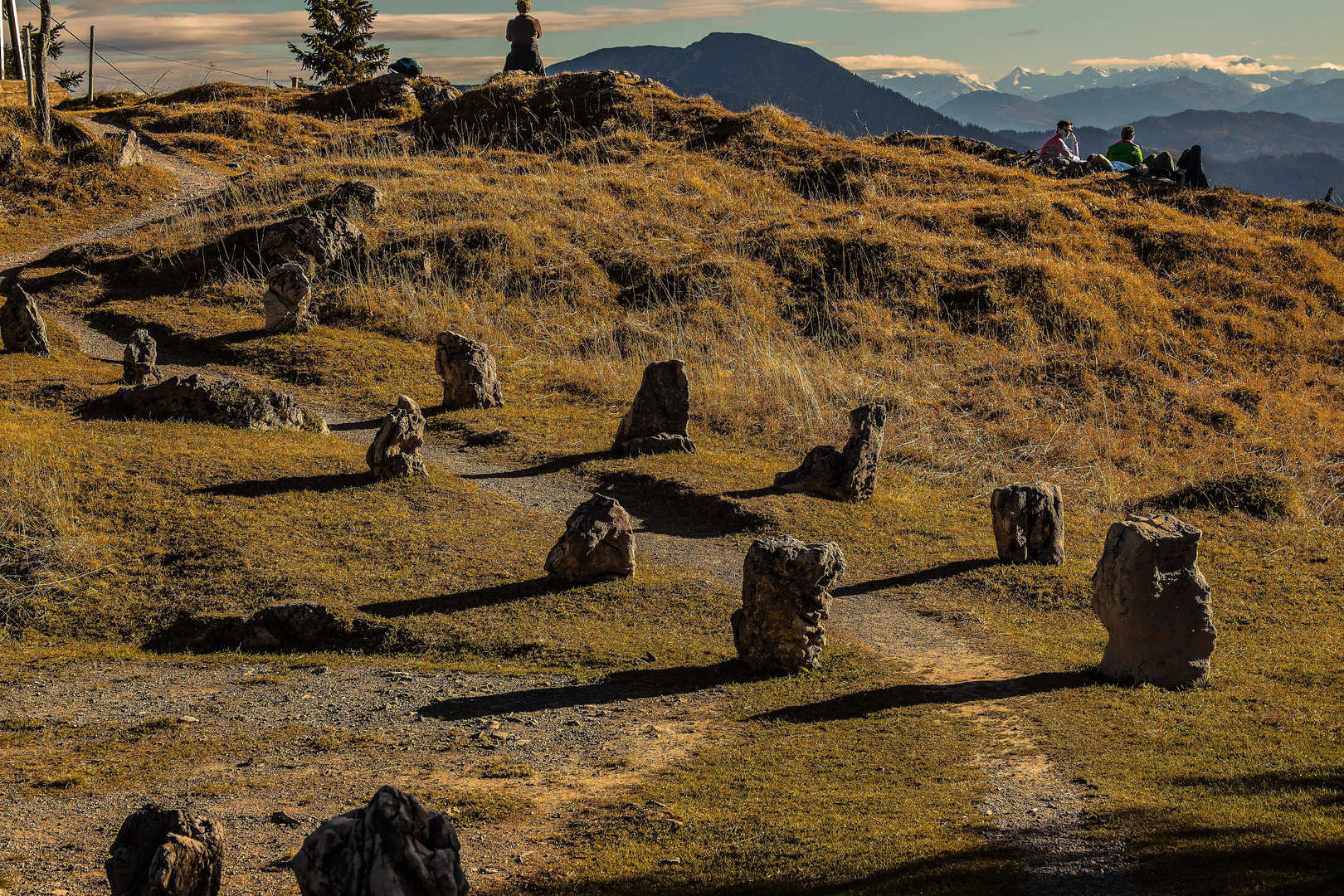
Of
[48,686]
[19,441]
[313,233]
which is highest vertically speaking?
[313,233]

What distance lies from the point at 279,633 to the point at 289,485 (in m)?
3.93

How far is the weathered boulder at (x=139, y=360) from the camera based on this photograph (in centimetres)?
1731

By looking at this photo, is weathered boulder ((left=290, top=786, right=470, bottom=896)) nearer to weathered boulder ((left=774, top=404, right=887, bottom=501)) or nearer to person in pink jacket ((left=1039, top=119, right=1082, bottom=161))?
weathered boulder ((left=774, top=404, right=887, bottom=501))

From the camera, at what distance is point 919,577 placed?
41.4 feet

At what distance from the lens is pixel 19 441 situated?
1350cm

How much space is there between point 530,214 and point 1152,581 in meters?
21.8

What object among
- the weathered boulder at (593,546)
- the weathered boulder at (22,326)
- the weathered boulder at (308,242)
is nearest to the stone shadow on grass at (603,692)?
the weathered boulder at (593,546)

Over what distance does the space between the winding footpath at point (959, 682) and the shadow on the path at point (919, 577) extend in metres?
0.03

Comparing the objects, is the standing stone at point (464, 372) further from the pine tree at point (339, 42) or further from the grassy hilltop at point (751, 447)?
the pine tree at point (339, 42)

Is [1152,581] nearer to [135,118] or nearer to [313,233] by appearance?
[313,233]

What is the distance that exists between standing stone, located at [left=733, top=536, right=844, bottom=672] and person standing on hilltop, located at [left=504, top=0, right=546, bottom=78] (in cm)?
3682

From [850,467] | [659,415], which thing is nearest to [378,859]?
[850,467]

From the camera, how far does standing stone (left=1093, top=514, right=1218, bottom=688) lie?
923 cm

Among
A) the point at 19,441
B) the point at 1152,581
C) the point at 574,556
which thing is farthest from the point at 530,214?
the point at 1152,581
